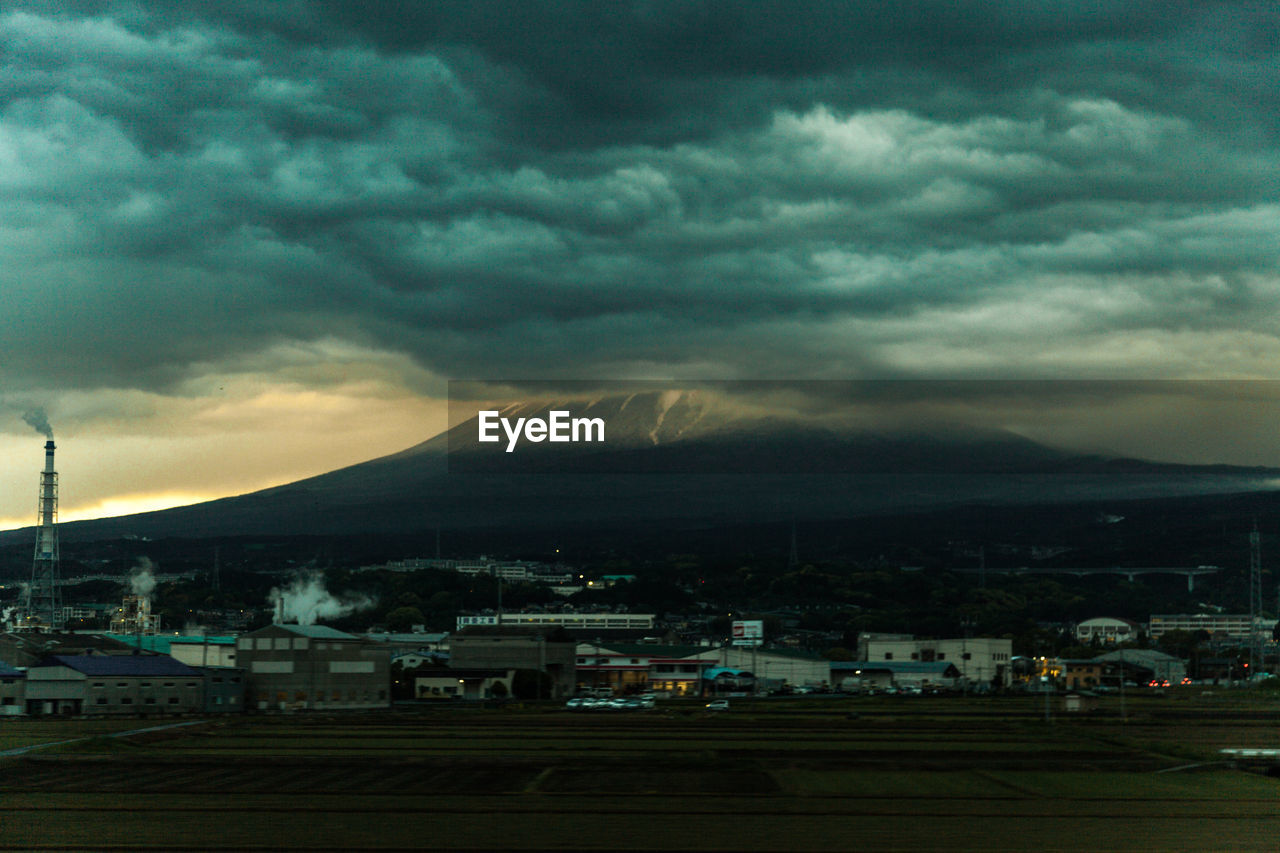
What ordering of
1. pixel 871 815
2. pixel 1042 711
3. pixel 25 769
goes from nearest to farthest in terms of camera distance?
pixel 871 815, pixel 25 769, pixel 1042 711

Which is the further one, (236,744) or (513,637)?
(513,637)

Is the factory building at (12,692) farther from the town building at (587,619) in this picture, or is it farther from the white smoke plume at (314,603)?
the town building at (587,619)

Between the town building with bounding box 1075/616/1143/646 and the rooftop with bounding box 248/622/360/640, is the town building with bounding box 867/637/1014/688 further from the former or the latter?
the town building with bounding box 1075/616/1143/646

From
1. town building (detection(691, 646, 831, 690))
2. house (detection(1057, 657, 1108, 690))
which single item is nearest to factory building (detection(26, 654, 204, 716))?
town building (detection(691, 646, 831, 690))

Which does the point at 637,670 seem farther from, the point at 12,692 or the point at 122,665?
the point at 12,692

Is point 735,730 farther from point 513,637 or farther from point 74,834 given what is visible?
point 513,637

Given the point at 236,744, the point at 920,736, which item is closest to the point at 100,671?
the point at 236,744

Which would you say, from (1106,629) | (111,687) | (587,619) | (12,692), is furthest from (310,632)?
(1106,629)
